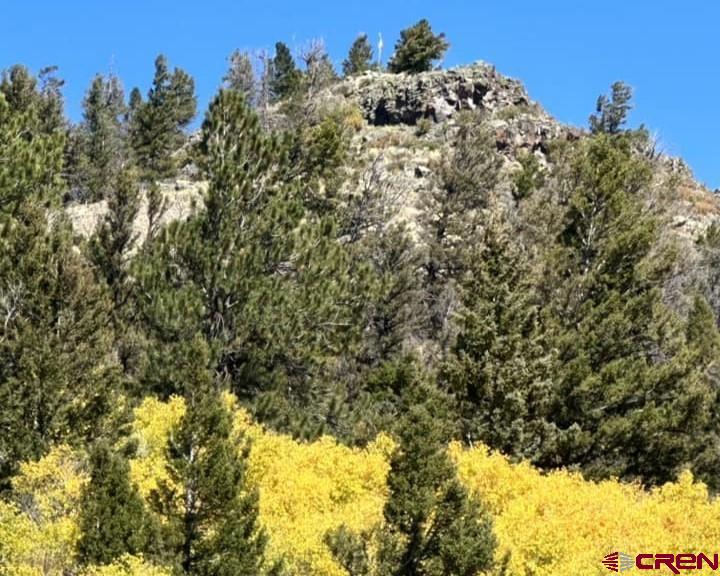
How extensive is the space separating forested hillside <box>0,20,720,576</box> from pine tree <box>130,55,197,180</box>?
668 inches

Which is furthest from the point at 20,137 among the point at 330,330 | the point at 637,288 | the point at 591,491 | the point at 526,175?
the point at 526,175

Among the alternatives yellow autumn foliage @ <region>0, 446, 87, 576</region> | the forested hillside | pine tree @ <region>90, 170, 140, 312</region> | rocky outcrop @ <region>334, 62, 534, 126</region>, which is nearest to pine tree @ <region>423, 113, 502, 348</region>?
the forested hillside

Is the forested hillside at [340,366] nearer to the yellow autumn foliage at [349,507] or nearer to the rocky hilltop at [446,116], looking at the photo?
the yellow autumn foliage at [349,507]

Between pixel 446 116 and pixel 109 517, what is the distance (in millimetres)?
80274

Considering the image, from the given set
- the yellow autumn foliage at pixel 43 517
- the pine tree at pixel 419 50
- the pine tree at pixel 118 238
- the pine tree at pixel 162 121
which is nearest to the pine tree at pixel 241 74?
the pine tree at pixel 162 121

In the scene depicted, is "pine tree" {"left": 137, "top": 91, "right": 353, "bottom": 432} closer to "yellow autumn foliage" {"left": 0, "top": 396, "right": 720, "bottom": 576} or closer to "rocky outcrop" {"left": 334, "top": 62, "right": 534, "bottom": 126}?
"yellow autumn foliage" {"left": 0, "top": 396, "right": 720, "bottom": 576}

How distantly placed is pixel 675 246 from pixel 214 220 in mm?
24702

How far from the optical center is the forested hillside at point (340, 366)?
24.5 meters

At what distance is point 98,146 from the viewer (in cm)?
8175

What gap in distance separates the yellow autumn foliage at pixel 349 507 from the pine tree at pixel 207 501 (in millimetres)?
1681

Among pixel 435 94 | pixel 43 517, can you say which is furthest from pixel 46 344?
pixel 435 94

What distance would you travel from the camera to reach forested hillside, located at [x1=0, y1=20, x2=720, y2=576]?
24500 mm

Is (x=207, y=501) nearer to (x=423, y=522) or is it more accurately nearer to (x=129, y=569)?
(x=129, y=569)

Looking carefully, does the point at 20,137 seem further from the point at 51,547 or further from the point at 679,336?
the point at 679,336
